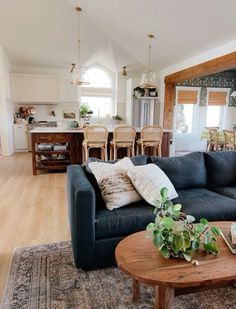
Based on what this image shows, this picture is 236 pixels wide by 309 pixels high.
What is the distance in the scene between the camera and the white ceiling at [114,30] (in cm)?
411

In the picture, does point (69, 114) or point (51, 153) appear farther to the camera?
point (69, 114)

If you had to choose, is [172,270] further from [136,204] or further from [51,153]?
[51,153]

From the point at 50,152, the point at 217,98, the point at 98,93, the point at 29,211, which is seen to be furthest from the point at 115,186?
the point at 217,98

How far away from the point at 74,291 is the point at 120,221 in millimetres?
592

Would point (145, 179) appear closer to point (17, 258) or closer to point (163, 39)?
point (17, 258)

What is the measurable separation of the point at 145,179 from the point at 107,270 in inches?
32.2

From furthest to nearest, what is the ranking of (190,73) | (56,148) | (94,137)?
1. (190,73)
2. (56,148)
3. (94,137)

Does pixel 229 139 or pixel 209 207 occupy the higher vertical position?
pixel 229 139

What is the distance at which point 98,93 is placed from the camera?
8.15 meters

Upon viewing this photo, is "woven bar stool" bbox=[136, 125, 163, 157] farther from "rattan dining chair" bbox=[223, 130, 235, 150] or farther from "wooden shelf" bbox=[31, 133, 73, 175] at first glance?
"rattan dining chair" bbox=[223, 130, 235, 150]

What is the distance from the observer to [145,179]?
2.15 metres

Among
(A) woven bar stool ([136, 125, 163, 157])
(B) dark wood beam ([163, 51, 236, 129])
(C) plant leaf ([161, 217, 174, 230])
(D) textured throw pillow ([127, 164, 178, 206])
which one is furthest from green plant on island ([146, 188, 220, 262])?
(B) dark wood beam ([163, 51, 236, 129])

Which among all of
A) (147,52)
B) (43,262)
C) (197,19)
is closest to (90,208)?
(43,262)

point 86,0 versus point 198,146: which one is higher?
point 86,0
